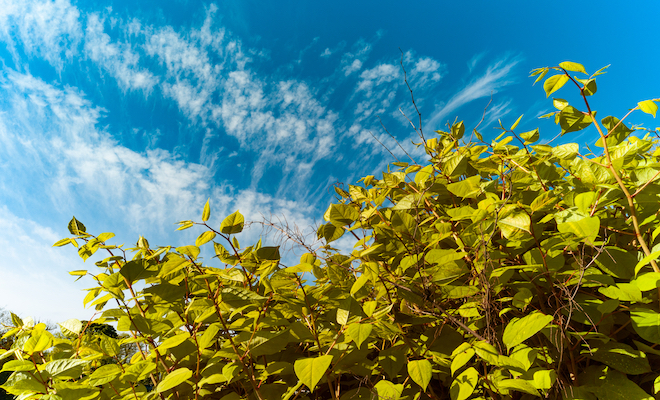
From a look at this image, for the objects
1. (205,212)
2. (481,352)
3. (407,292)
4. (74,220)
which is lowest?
(481,352)

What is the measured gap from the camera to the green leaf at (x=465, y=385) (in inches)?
37.6

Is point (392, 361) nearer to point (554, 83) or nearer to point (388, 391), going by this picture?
point (388, 391)

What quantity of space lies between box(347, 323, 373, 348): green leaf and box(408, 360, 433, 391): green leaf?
0.22 m

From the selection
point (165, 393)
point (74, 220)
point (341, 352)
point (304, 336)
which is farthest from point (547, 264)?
point (74, 220)

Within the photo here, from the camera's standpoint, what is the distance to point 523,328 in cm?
91

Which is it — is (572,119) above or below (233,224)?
below

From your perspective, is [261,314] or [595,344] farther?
[261,314]

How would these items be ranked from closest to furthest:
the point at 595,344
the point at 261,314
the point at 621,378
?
the point at 621,378 < the point at 595,344 < the point at 261,314

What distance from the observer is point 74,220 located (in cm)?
133

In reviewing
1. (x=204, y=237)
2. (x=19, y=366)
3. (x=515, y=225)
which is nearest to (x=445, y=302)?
(x=515, y=225)

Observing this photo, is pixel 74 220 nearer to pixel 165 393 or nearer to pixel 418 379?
pixel 165 393

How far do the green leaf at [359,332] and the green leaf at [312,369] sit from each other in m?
0.10

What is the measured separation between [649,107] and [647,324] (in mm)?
756

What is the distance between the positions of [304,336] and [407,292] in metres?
0.41
